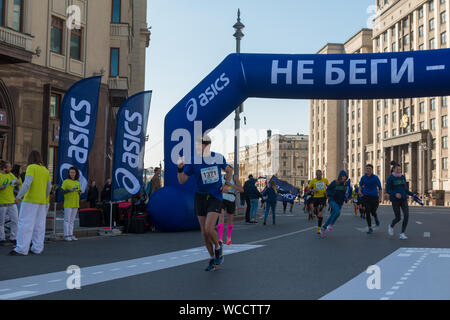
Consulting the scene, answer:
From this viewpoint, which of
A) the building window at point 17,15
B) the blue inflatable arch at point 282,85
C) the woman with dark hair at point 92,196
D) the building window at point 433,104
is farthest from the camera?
the building window at point 433,104

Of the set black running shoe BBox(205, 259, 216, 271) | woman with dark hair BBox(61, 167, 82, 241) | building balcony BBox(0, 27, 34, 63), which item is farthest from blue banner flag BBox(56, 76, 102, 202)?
building balcony BBox(0, 27, 34, 63)

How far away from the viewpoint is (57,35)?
25.4 m

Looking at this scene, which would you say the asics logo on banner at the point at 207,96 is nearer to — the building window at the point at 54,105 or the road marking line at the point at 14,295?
the road marking line at the point at 14,295

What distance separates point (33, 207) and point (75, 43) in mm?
17835

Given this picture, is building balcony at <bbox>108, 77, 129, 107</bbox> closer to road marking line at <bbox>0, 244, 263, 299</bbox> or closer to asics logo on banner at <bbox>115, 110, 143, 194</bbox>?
asics logo on banner at <bbox>115, 110, 143, 194</bbox>


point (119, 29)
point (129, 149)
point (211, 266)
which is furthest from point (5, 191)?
point (119, 29)

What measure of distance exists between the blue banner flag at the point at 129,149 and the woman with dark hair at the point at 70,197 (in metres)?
1.74

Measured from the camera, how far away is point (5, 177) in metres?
11.7

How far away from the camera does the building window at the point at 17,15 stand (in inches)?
867

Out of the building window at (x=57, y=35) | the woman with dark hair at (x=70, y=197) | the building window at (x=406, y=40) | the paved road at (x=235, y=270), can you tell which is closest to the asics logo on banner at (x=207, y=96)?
the woman with dark hair at (x=70, y=197)

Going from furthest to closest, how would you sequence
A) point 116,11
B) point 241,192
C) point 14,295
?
1. point 116,11
2. point 241,192
3. point 14,295

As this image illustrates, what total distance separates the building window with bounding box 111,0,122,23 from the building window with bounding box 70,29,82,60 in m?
6.20

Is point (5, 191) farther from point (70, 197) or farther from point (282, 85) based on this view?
point (282, 85)
